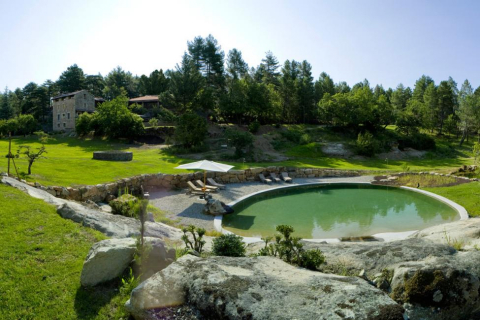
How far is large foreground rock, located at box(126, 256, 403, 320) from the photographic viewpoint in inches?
122

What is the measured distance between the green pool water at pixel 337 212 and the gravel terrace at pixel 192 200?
2.99 feet

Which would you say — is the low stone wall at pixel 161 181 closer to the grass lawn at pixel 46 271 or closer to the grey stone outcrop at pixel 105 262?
the grass lawn at pixel 46 271

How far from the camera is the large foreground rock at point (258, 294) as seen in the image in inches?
122

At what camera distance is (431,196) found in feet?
53.8

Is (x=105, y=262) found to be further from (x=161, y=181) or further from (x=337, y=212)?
(x=161, y=181)

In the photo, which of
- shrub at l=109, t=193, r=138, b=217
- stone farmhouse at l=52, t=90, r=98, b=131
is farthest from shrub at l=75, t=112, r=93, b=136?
shrub at l=109, t=193, r=138, b=217

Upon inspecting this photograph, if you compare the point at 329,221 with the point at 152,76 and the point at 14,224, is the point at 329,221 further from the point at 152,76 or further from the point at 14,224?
the point at 152,76

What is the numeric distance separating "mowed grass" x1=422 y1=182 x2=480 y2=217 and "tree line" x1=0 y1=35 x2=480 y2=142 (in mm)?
29506

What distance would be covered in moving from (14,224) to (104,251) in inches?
135

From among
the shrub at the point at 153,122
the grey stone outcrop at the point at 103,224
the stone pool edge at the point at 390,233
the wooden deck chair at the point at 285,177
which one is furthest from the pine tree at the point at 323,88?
the grey stone outcrop at the point at 103,224

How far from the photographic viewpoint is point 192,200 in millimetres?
15914

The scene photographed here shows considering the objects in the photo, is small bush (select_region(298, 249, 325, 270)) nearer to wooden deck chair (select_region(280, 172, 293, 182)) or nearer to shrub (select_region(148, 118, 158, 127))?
wooden deck chair (select_region(280, 172, 293, 182))

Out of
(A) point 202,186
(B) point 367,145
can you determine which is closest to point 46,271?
(A) point 202,186

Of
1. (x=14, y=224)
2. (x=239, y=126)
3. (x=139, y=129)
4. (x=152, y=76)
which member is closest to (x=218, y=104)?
(x=239, y=126)
